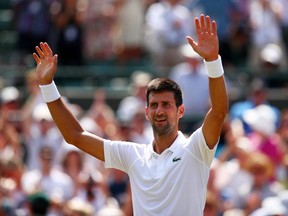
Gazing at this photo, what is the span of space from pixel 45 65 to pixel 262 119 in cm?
619

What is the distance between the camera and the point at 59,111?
723 cm

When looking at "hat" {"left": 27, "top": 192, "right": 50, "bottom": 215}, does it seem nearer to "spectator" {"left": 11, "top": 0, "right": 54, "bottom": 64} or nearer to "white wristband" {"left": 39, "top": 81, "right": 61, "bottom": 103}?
"white wristband" {"left": 39, "top": 81, "right": 61, "bottom": 103}

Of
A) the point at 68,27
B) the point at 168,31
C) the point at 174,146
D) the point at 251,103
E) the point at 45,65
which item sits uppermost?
the point at 68,27

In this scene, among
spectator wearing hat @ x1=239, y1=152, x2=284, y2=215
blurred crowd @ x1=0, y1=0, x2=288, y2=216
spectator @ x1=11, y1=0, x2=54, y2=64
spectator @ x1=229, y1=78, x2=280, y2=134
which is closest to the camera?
spectator wearing hat @ x1=239, y1=152, x2=284, y2=215

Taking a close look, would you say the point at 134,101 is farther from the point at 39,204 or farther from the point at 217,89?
the point at 217,89

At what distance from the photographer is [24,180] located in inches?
476

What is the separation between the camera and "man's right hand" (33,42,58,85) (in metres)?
7.17

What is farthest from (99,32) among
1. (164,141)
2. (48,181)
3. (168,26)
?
(164,141)

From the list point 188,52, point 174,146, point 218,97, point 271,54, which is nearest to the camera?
point 218,97

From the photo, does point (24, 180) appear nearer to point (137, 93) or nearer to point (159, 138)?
point (137, 93)

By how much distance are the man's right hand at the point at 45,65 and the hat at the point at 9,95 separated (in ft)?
23.1

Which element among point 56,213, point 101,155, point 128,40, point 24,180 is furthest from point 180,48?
point 101,155

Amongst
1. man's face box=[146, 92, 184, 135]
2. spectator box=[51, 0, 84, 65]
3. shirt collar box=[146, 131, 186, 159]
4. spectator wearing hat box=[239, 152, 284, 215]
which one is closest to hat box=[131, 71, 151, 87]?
spectator box=[51, 0, 84, 65]

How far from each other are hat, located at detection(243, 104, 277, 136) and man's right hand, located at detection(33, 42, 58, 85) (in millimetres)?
5991
